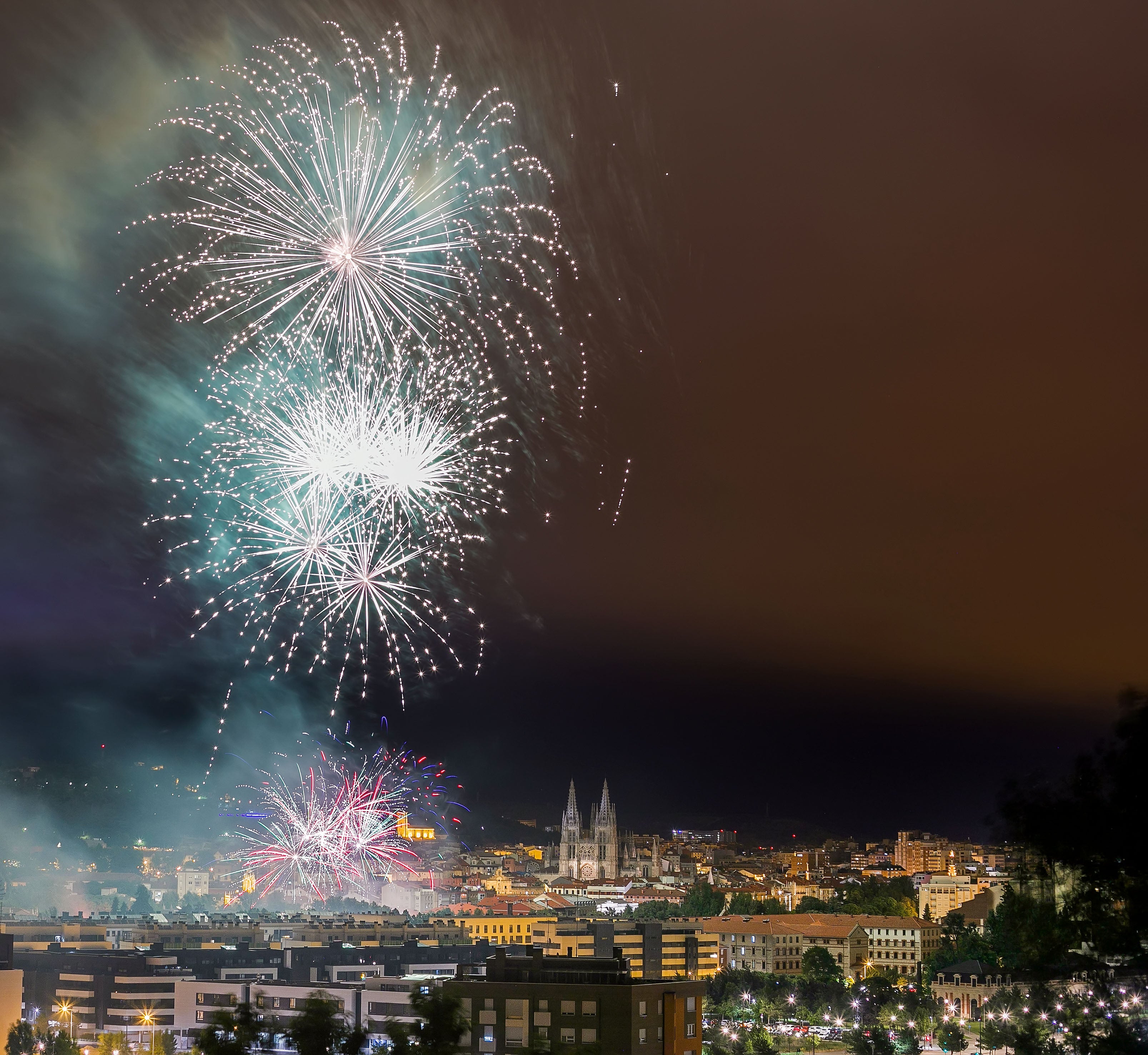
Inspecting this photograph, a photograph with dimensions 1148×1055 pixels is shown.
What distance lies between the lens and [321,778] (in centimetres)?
7469

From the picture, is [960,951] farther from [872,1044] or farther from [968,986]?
[872,1044]

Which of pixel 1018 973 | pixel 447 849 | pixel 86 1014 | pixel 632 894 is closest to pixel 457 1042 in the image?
pixel 1018 973

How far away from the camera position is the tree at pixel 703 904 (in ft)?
233

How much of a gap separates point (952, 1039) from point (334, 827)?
723 inches

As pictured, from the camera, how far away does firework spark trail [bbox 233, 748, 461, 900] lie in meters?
42.8

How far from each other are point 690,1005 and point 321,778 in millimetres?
55980

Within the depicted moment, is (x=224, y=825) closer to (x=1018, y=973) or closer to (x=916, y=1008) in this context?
(x=916, y=1008)

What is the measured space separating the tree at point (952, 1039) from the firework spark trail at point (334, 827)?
1327 centimetres

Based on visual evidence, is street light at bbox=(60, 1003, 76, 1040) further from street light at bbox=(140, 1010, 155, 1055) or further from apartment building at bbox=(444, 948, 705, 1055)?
apartment building at bbox=(444, 948, 705, 1055)

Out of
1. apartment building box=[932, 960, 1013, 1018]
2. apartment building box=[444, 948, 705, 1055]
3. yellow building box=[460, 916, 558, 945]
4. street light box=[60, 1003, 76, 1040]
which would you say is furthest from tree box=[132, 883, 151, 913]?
apartment building box=[444, 948, 705, 1055]

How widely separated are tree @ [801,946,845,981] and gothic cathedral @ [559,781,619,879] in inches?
2762

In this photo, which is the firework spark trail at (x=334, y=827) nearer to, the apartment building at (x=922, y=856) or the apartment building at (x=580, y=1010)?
the apartment building at (x=580, y=1010)

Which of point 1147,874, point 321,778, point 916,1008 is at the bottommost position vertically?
point 916,1008

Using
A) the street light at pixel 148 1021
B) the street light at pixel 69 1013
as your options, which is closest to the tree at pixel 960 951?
the street light at pixel 148 1021
